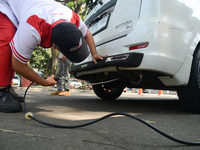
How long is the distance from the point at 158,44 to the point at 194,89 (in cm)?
63

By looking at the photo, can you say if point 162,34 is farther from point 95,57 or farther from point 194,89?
point 95,57

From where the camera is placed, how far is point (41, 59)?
17.8m

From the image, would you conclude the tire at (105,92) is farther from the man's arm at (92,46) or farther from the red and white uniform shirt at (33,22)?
the red and white uniform shirt at (33,22)

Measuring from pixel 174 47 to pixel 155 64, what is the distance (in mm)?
285

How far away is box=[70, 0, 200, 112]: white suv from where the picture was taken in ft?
5.55

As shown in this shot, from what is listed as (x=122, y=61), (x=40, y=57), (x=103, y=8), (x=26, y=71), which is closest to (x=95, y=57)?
(x=122, y=61)

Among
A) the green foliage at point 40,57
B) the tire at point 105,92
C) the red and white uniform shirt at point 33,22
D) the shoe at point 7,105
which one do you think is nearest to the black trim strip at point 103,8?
the red and white uniform shirt at point 33,22

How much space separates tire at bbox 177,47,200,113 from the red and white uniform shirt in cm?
135

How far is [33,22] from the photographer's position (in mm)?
1400

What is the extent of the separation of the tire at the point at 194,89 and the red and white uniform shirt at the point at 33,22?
4.43 feet

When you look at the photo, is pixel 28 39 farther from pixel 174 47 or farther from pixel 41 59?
pixel 41 59

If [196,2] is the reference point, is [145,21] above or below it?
below

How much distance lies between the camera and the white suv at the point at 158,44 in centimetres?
169

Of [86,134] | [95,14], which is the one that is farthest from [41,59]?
[86,134]
